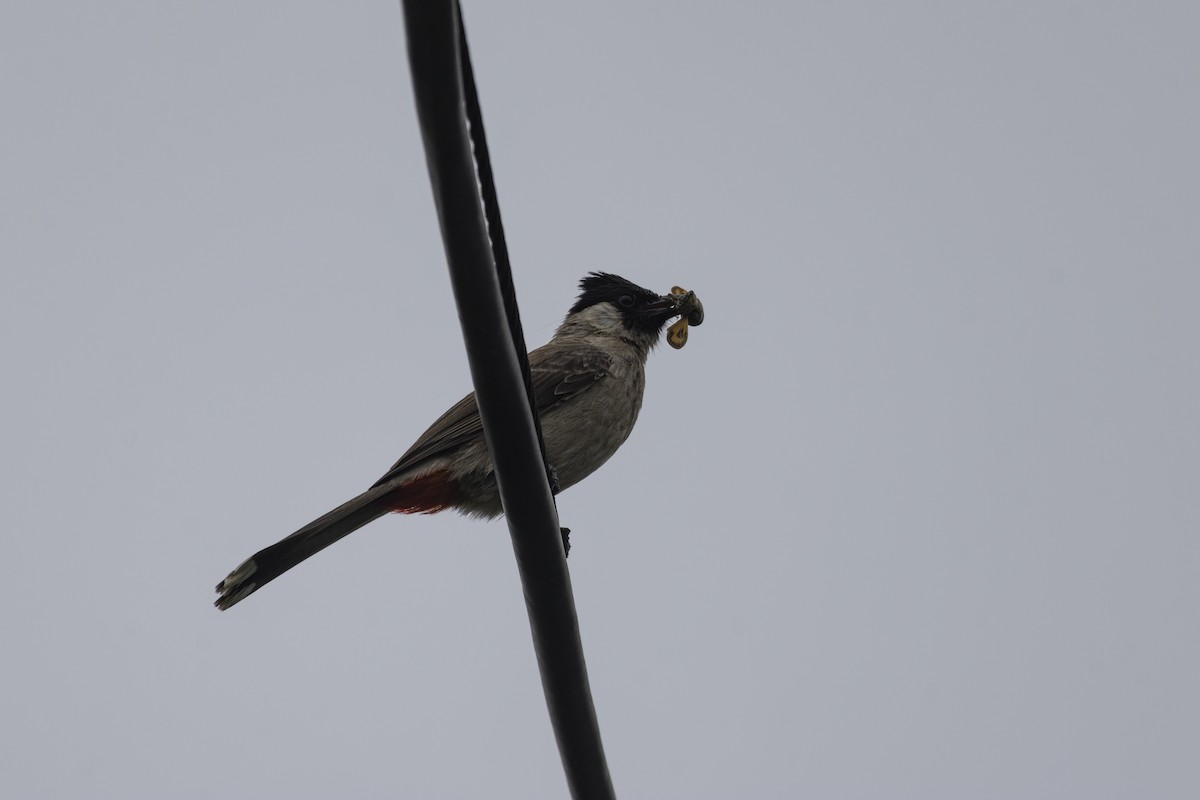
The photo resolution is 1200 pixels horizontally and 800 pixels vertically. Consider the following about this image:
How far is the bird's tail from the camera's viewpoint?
4.36 meters

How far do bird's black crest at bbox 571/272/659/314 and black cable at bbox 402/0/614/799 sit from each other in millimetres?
3422

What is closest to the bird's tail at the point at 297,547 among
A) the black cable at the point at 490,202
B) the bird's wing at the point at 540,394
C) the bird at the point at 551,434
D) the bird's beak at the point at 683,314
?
the bird at the point at 551,434

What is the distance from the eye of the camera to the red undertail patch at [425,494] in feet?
15.4

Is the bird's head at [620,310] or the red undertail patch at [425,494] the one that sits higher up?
the bird's head at [620,310]

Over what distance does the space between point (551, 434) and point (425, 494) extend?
623 millimetres

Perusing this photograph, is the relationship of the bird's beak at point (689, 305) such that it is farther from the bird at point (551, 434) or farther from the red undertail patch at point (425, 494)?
the red undertail patch at point (425, 494)

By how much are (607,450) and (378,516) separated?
1101 mm

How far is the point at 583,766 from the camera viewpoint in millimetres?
3014

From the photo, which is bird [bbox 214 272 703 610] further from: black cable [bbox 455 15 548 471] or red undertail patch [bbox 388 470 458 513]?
black cable [bbox 455 15 548 471]

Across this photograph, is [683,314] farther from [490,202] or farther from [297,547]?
[490,202]

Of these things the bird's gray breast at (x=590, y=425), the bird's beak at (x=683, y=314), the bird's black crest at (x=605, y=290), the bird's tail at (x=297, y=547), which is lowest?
the bird's tail at (x=297, y=547)

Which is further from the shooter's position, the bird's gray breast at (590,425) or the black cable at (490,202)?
the bird's gray breast at (590,425)

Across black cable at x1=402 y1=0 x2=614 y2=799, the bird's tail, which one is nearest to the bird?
the bird's tail

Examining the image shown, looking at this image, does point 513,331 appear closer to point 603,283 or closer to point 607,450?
point 607,450
